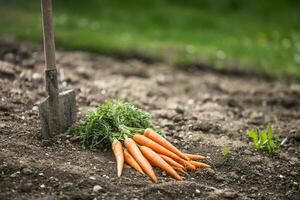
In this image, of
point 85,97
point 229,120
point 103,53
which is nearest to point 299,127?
point 229,120

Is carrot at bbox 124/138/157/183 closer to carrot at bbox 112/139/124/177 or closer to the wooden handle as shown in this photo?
carrot at bbox 112/139/124/177

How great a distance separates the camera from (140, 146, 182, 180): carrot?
4062 mm

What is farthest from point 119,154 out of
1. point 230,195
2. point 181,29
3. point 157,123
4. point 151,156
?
point 181,29

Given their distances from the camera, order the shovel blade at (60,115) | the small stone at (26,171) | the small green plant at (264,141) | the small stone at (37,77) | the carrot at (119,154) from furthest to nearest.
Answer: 1. the small stone at (37,77)
2. the small green plant at (264,141)
3. the shovel blade at (60,115)
4. the carrot at (119,154)
5. the small stone at (26,171)

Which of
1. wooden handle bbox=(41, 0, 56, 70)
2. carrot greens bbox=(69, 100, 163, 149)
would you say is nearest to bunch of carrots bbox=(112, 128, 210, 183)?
carrot greens bbox=(69, 100, 163, 149)

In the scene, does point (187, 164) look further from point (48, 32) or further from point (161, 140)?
point (48, 32)

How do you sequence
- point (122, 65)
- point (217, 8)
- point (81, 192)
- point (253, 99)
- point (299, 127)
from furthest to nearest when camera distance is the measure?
point (217, 8), point (122, 65), point (253, 99), point (299, 127), point (81, 192)

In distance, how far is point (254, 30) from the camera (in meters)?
9.96

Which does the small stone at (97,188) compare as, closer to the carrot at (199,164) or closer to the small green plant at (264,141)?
the carrot at (199,164)

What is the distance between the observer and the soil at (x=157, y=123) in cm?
379

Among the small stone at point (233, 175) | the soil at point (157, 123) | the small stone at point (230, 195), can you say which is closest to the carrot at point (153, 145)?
the soil at point (157, 123)

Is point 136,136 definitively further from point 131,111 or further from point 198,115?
point 198,115

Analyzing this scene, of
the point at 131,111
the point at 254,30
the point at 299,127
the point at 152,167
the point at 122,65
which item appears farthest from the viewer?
the point at 254,30

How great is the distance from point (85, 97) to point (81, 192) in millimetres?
2273
